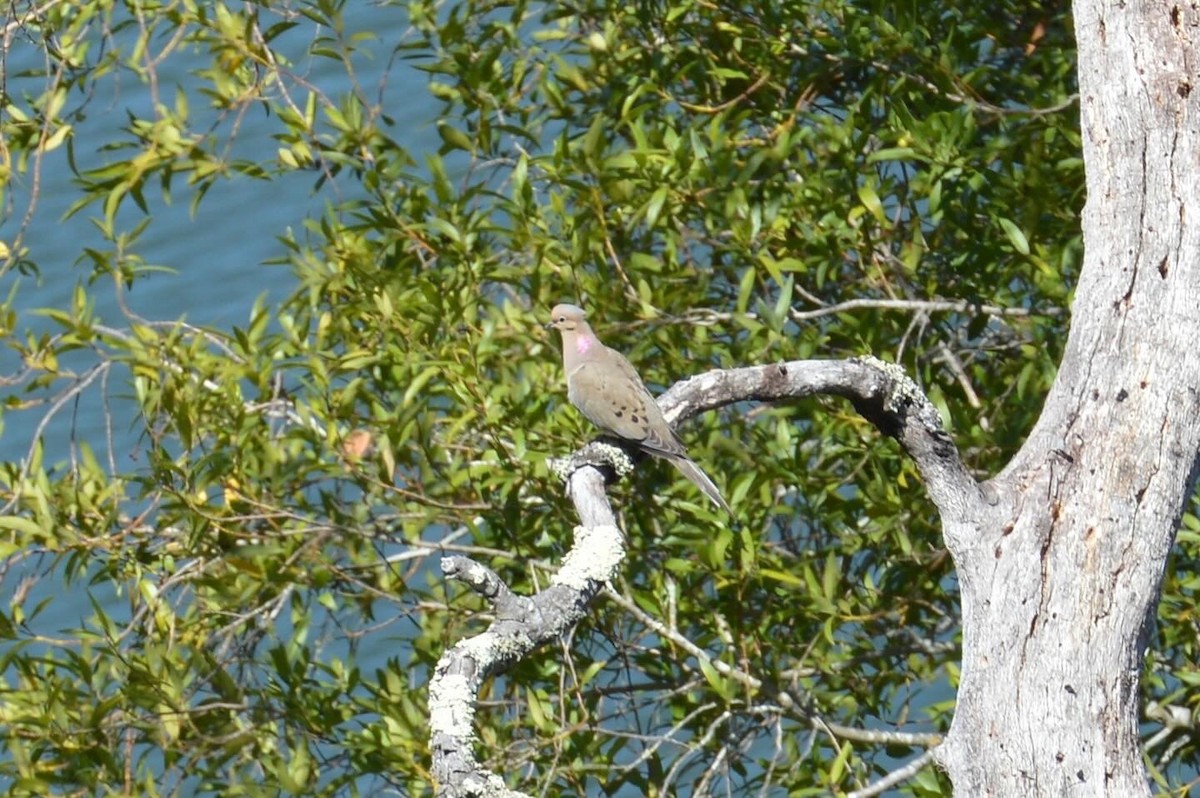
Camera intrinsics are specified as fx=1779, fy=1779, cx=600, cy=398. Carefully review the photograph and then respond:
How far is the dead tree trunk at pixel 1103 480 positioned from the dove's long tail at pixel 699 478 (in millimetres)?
1407

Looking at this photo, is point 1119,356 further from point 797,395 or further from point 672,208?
point 672,208

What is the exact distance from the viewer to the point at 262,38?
5.55 m

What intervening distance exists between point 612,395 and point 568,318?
311 mm

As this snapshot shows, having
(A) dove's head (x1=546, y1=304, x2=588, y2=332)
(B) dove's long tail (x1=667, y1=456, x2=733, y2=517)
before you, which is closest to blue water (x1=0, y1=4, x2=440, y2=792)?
(A) dove's head (x1=546, y1=304, x2=588, y2=332)

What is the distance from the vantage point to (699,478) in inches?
188

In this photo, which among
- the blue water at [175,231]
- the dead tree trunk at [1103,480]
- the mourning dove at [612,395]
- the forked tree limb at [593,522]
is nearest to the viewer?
the forked tree limb at [593,522]

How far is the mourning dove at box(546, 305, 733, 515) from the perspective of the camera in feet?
14.6

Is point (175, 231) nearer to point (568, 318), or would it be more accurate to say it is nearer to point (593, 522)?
point (568, 318)

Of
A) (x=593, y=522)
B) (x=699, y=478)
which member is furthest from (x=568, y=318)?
(x=593, y=522)

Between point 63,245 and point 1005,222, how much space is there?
6965 millimetres

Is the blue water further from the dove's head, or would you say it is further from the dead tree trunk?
the dead tree trunk

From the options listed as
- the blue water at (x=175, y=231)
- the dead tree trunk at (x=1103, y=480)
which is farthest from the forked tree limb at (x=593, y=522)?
the blue water at (x=175, y=231)

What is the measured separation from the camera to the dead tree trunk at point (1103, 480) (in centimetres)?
308

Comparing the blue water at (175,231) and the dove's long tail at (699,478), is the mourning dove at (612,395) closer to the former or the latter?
the dove's long tail at (699,478)
